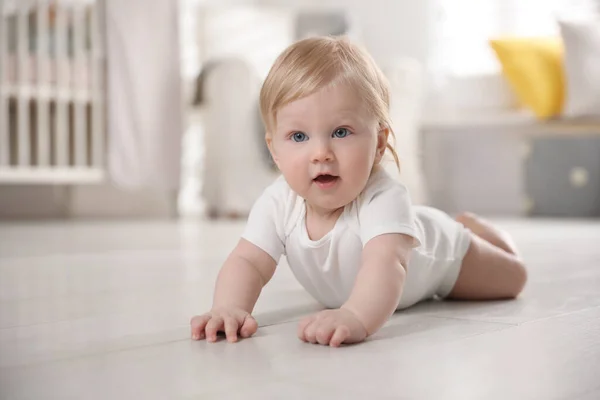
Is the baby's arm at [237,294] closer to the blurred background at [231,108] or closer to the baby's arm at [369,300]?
the baby's arm at [369,300]

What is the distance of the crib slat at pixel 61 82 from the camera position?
9.32ft

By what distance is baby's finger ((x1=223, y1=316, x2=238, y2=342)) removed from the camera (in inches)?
29.3

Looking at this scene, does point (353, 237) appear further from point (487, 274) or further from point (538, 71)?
point (538, 71)

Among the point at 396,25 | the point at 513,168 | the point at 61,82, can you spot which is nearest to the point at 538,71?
the point at 513,168

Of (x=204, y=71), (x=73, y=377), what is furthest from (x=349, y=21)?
(x=73, y=377)

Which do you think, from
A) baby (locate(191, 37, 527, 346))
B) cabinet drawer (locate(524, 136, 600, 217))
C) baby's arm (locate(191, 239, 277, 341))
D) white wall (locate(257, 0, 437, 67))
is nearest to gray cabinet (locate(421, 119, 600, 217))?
cabinet drawer (locate(524, 136, 600, 217))

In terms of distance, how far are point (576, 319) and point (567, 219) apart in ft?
7.47

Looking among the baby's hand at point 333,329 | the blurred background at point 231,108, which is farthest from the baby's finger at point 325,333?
the blurred background at point 231,108

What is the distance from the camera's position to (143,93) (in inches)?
118

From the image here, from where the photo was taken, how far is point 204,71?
3.13 m

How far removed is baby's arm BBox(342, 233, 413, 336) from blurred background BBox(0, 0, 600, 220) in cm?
224

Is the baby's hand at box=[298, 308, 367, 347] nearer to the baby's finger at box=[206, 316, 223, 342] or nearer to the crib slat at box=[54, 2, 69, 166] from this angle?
the baby's finger at box=[206, 316, 223, 342]

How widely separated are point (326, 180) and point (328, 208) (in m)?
0.05

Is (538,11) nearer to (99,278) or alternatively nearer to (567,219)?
(567,219)
